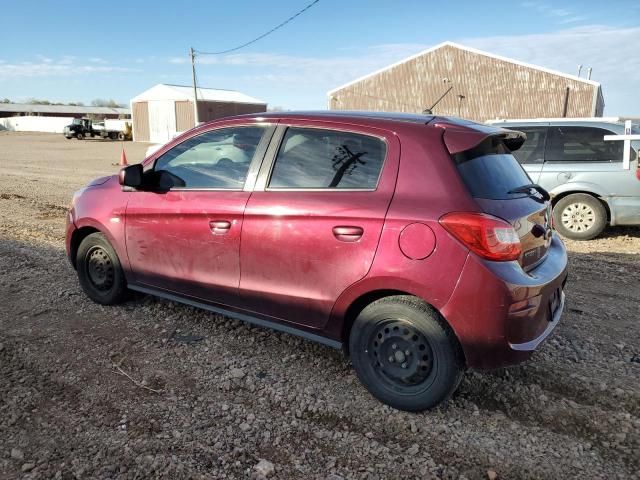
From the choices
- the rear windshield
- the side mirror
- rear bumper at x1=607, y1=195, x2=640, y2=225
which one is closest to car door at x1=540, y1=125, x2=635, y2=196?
rear bumper at x1=607, y1=195, x2=640, y2=225

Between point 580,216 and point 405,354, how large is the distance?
5.68 metres

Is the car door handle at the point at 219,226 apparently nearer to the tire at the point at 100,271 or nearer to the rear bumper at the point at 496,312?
the tire at the point at 100,271

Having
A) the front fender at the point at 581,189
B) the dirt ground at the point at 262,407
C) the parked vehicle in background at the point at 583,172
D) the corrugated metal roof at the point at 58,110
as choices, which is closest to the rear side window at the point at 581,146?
the parked vehicle in background at the point at 583,172

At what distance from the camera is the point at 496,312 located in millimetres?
2672

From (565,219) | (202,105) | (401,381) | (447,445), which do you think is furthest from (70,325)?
(202,105)

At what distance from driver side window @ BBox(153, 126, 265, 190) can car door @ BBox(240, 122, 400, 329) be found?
22 cm

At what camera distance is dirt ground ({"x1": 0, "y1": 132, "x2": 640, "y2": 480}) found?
2.59 meters

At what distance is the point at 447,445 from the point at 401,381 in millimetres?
436

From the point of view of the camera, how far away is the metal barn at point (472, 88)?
103 feet

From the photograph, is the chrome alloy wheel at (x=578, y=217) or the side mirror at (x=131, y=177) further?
the chrome alloy wheel at (x=578, y=217)

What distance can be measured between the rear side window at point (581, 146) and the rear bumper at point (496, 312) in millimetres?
5348

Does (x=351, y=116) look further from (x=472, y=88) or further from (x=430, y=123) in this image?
(x=472, y=88)

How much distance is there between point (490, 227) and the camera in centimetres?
270

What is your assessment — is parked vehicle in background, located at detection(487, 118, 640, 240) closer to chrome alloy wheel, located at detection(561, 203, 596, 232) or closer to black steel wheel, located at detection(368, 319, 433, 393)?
chrome alloy wheel, located at detection(561, 203, 596, 232)
